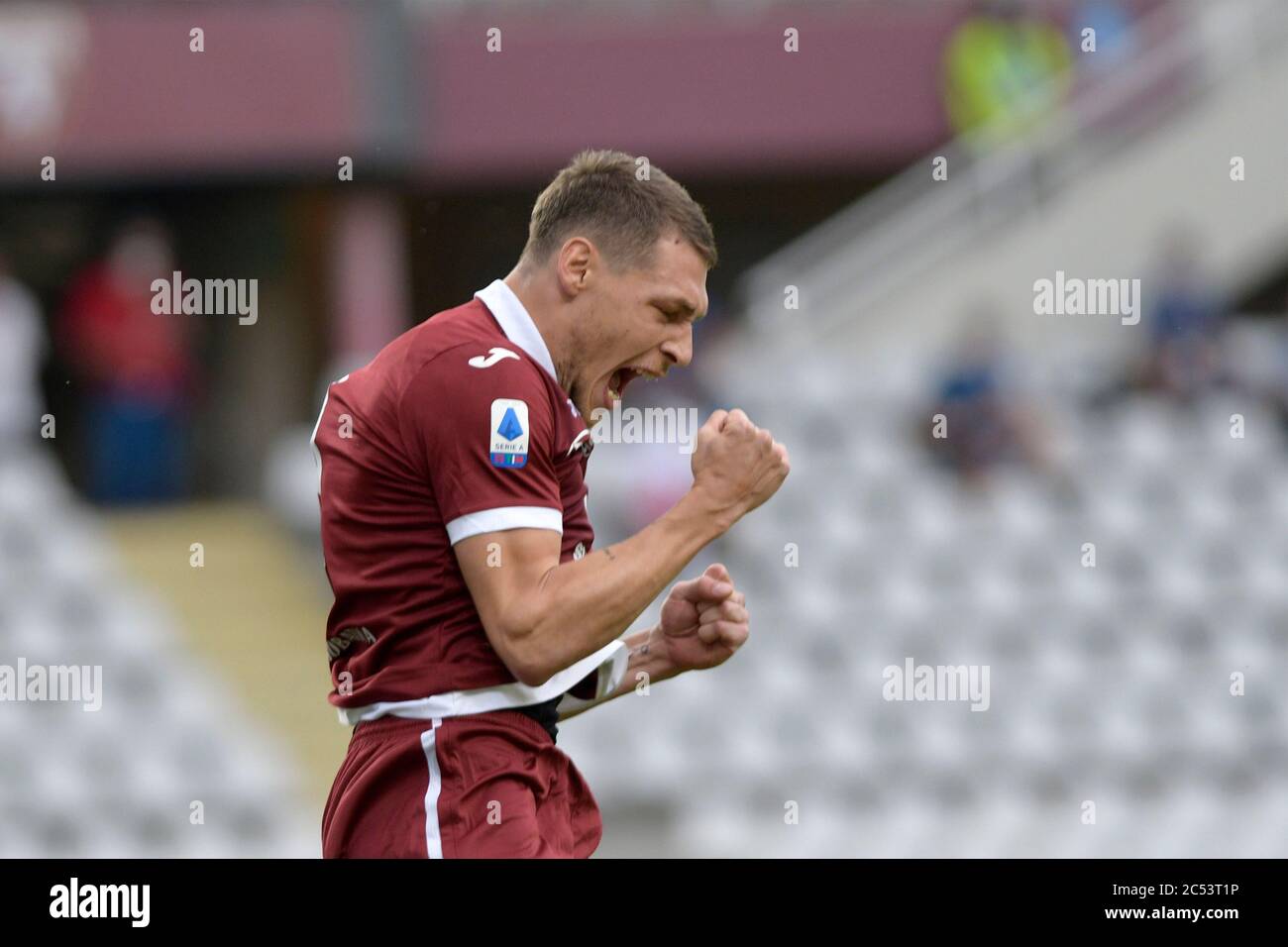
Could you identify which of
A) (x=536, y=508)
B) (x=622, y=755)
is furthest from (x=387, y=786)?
(x=622, y=755)

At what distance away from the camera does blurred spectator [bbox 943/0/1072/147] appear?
450 inches

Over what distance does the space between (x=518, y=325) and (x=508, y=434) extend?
241 mm

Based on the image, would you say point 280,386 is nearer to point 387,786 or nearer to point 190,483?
point 190,483

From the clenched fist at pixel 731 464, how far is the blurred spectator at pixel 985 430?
659cm

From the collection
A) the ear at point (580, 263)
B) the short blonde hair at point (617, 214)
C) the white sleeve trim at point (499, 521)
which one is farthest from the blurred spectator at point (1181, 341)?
the white sleeve trim at point (499, 521)

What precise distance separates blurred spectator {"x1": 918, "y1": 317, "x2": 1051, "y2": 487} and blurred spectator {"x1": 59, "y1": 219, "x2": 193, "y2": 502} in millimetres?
4495

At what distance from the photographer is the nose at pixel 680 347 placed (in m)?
3.04

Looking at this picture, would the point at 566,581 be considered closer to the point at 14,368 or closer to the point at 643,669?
the point at 643,669

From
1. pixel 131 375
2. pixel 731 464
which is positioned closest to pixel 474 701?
pixel 731 464

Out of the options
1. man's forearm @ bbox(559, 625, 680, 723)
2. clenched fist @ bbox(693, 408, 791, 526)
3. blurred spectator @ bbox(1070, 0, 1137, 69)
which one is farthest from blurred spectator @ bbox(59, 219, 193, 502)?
clenched fist @ bbox(693, 408, 791, 526)

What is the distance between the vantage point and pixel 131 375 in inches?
437

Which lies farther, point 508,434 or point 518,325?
point 518,325

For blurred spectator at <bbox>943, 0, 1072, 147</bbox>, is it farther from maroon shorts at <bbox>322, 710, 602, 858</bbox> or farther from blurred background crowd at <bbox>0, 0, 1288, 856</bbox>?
maroon shorts at <bbox>322, 710, 602, 858</bbox>

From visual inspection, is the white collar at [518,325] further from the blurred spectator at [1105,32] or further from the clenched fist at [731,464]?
the blurred spectator at [1105,32]
